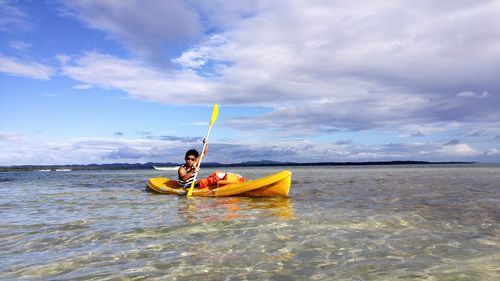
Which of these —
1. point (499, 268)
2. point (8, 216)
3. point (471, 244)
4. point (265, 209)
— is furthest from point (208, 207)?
point (499, 268)

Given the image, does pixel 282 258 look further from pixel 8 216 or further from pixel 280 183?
pixel 8 216

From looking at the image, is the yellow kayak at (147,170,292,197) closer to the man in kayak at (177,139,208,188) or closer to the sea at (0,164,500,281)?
the man in kayak at (177,139,208,188)

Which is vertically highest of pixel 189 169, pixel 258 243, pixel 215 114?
pixel 215 114

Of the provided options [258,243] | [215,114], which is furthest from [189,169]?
[258,243]

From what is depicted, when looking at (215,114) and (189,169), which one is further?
(215,114)

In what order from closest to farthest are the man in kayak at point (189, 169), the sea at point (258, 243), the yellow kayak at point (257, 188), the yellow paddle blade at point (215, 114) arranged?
the sea at point (258, 243), the yellow kayak at point (257, 188), the man in kayak at point (189, 169), the yellow paddle blade at point (215, 114)

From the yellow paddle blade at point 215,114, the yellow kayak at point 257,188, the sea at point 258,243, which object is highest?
the yellow paddle blade at point 215,114

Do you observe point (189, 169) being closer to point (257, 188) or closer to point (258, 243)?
point (257, 188)

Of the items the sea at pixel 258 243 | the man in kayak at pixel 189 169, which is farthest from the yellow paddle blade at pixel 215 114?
the sea at pixel 258 243

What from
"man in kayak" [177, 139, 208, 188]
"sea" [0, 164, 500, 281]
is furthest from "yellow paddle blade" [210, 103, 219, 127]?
"sea" [0, 164, 500, 281]

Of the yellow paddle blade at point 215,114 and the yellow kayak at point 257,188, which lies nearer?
the yellow kayak at point 257,188

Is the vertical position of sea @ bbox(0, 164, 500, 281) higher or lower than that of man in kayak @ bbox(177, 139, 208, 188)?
lower

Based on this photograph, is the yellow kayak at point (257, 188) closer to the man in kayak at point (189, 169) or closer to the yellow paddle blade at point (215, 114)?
the man in kayak at point (189, 169)

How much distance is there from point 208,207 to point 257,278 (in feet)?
24.8
